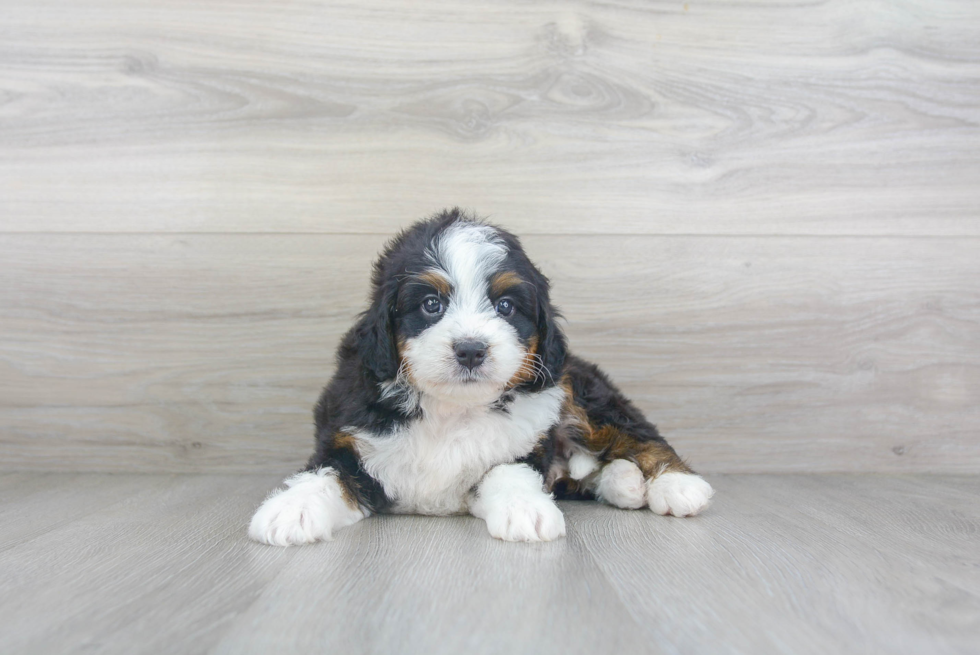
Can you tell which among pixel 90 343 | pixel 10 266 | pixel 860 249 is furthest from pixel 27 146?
pixel 860 249

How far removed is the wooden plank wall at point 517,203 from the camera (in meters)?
2.68

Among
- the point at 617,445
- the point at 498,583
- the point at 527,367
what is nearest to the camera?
the point at 498,583

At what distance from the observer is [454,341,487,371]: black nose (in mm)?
1753

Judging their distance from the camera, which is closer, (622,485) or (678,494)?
(678,494)

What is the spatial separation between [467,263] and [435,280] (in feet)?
0.32

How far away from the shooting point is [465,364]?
177cm

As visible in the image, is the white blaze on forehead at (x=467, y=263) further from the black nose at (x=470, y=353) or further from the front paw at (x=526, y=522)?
the front paw at (x=526, y=522)

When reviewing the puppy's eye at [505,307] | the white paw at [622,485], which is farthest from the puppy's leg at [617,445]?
the puppy's eye at [505,307]

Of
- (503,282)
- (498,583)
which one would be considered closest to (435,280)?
(503,282)

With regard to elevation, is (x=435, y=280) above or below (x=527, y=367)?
above

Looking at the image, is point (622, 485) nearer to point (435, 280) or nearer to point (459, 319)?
point (459, 319)

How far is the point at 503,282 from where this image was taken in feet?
6.20

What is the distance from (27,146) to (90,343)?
76 cm

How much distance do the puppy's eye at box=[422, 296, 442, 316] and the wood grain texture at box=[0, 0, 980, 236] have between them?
888 millimetres
